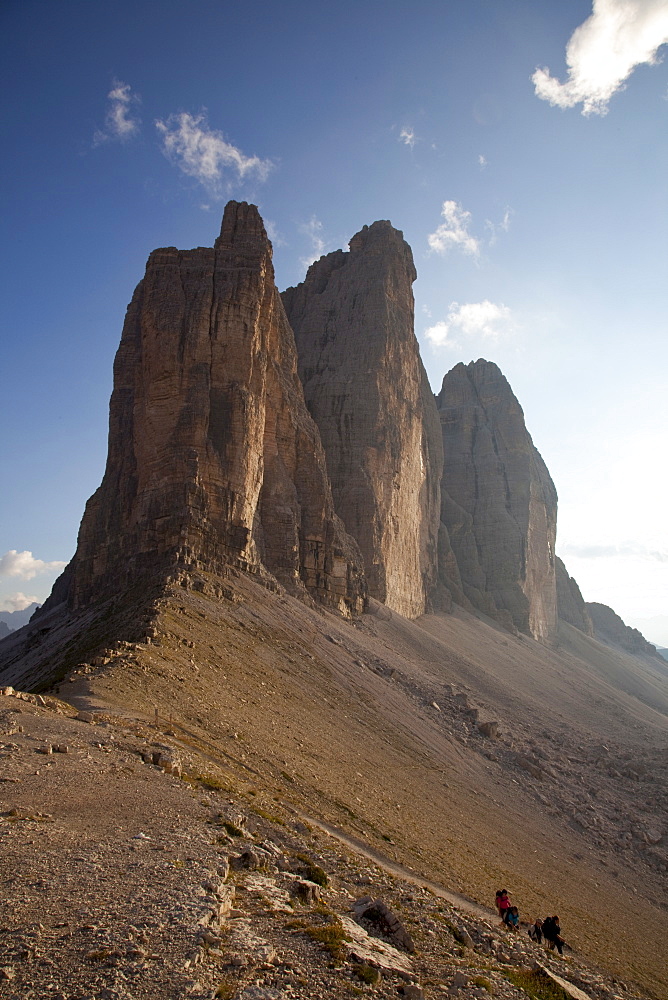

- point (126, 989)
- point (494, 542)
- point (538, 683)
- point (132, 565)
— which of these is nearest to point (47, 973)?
point (126, 989)

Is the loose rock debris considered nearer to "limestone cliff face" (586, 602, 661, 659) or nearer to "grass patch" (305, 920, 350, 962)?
"grass patch" (305, 920, 350, 962)

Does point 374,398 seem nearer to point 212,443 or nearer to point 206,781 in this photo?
point 212,443

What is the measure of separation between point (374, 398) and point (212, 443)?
28271 millimetres

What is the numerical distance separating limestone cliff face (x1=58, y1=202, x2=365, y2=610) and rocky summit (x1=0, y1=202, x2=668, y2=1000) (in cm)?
18

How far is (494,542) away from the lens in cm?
9381

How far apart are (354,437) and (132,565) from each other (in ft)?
98.0

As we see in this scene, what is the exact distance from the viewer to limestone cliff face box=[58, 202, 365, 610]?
3850 cm

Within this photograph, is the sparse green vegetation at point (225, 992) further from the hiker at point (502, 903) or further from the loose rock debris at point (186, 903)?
the hiker at point (502, 903)

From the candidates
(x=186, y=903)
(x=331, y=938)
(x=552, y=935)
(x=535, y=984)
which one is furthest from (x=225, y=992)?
(x=552, y=935)

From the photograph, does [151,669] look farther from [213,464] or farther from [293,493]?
[293,493]

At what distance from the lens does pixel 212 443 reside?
39.8m

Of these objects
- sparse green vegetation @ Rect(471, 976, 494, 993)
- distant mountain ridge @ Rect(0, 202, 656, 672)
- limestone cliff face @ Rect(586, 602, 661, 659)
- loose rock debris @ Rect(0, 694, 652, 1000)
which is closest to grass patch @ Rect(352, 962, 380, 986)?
loose rock debris @ Rect(0, 694, 652, 1000)

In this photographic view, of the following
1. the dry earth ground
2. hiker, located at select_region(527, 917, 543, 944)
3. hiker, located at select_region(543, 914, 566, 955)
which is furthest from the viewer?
the dry earth ground

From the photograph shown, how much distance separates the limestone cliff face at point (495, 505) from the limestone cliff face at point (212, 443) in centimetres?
4114
